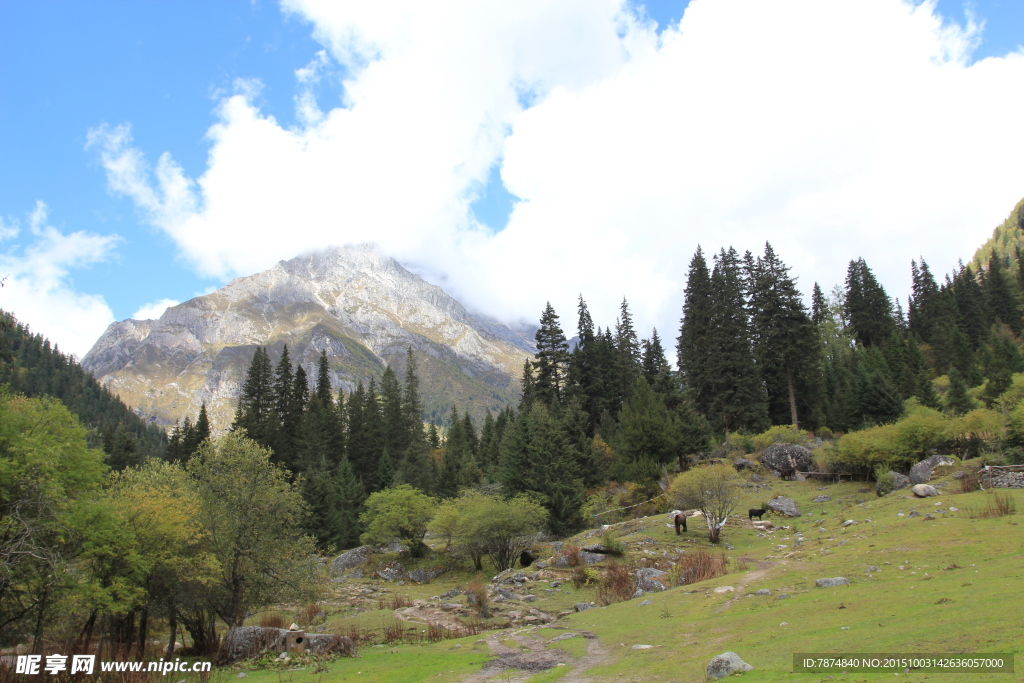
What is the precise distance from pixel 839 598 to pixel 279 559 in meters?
23.6

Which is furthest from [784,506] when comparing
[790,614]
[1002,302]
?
[1002,302]

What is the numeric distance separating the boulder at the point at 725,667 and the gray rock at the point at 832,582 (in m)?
10.3

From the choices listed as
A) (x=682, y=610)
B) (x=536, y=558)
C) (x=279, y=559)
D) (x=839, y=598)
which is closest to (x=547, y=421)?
(x=536, y=558)

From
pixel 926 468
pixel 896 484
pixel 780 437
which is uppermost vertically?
pixel 780 437

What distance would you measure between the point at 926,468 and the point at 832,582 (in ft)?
70.5

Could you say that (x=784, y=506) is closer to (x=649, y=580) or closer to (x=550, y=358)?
(x=649, y=580)

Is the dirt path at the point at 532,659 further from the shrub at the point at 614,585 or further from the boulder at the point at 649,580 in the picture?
the boulder at the point at 649,580

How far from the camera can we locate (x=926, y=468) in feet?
110

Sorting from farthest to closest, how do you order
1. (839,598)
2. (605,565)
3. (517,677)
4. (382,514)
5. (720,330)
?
(720,330) → (382,514) → (605,565) → (839,598) → (517,677)

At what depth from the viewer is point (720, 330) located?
61469mm

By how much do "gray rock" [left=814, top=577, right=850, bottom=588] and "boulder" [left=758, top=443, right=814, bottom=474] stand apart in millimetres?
30253

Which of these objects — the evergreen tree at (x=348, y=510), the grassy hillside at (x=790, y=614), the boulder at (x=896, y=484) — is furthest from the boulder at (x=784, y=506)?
the evergreen tree at (x=348, y=510)

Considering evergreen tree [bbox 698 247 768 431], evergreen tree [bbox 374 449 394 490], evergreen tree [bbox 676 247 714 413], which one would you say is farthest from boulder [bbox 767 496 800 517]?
evergreen tree [bbox 374 449 394 490]

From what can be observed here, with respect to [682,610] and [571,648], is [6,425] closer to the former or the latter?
[571,648]
